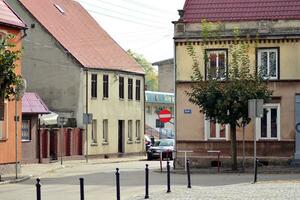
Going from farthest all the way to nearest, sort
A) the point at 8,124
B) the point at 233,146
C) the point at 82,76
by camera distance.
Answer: the point at 82,76
the point at 8,124
the point at 233,146

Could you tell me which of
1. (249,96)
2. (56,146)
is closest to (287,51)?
(249,96)

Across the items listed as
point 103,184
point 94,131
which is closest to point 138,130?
point 94,131

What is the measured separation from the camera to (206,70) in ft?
117

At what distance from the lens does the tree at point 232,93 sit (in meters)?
31.7

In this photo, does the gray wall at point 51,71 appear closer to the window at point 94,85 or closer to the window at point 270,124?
the window at point 94,85

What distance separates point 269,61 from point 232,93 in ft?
14.1

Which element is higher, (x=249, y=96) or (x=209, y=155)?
(x=249, y=96)

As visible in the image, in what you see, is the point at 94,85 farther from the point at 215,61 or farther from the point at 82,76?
the point at 215,61

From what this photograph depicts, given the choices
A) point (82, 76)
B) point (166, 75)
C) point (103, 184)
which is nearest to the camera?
point (103, 184)

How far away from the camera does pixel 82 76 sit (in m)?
49.0

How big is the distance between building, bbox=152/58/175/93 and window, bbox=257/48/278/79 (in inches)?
2644

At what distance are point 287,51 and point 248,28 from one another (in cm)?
211

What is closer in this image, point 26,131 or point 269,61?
point 269,61

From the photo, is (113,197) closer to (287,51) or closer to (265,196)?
(265,196)
